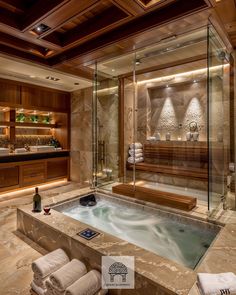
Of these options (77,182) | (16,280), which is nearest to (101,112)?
(77,182)

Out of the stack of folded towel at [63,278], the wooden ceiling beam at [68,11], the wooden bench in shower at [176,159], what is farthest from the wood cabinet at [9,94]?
the stack of folded towel at [63,278]

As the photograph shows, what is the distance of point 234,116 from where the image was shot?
3223 mm

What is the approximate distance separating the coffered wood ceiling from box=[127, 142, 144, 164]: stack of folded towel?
2254 millimetres

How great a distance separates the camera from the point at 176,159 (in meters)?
4.81

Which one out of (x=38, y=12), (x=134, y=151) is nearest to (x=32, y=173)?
(x=134, y=151)

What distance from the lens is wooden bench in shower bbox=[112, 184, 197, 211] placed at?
9.36ft

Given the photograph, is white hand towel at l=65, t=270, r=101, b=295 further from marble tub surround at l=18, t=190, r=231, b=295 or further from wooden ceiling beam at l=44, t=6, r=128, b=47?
wooden ceiling beam at l=44, t=6, r=128, b=47

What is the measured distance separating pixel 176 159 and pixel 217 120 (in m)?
1.94

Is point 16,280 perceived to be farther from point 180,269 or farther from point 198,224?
point 198,224

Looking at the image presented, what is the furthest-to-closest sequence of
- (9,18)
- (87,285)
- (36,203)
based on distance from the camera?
(36,203) → (9,18) → (87,285)

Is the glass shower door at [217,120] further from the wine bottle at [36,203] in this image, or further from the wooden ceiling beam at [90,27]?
the wine bottle at [36,203]

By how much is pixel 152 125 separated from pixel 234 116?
2286 millimetres

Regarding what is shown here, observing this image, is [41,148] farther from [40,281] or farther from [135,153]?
[40,281]

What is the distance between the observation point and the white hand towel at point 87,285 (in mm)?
1501
